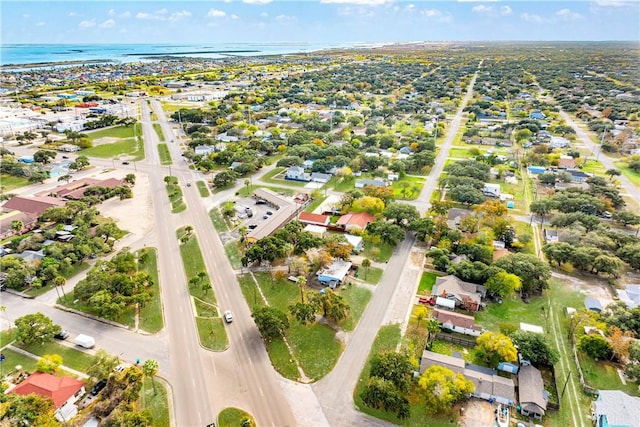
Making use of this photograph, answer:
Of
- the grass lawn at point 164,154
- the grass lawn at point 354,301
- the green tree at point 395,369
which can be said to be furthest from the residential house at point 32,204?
the green tree at point 395,369

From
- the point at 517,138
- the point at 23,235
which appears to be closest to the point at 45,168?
the point at 23,235

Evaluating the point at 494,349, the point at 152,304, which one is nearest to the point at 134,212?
the point at 152,304

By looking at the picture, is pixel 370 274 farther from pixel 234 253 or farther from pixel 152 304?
pixel 152 304

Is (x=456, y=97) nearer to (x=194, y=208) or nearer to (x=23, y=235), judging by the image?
(x=194, y=208)

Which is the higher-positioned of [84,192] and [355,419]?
[84,192]

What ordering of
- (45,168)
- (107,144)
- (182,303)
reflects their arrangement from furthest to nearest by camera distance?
(107,144)
(45,168)
(182,303)

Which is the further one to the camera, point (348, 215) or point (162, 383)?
point (348, 215)
